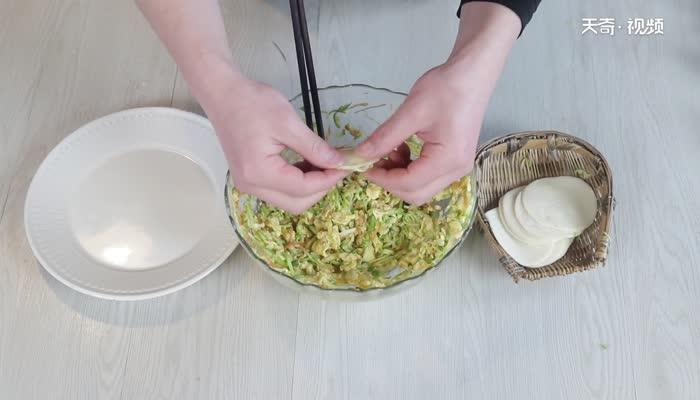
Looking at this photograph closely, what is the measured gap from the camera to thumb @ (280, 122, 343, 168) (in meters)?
0.59

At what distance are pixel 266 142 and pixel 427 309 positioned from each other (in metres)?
0.39

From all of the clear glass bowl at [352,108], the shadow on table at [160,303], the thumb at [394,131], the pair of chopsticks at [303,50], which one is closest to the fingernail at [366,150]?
the thumb at [394,131]

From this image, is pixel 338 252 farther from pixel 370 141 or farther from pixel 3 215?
pixel 3 215

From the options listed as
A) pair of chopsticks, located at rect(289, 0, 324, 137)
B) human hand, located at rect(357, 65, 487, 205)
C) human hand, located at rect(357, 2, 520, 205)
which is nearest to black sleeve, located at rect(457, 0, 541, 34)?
human hand, located at rect(357, 2, 520, 205)

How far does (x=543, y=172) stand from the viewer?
0.91m

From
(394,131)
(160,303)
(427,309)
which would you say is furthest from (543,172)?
(160,303)

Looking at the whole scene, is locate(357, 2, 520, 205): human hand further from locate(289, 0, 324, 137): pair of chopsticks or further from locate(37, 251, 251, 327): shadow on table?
locate(37, 251, 251, 327): shadow on table

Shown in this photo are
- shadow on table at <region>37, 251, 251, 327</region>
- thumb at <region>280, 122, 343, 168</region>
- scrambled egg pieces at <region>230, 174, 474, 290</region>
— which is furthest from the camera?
shadow on table at <region>37, 251, 251, 327</region>

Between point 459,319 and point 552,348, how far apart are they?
0.13 meters

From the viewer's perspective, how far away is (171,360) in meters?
0.84

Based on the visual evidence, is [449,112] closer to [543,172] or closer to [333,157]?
[333,157]

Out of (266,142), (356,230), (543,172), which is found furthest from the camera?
(543,172)

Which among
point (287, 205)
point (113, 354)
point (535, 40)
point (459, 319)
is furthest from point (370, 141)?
point (535, 40)

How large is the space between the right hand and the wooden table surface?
0.29 m
